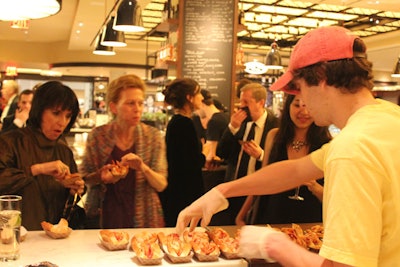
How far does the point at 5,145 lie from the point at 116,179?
62 centimetres

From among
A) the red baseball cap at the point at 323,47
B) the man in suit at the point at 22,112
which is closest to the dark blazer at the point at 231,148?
the man in suit at the point at 22,112

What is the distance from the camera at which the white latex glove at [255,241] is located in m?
1.47

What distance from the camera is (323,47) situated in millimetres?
1351

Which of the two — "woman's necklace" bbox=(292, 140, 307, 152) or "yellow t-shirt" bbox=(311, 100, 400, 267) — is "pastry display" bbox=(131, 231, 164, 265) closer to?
"yellow t-shirt" bbox=(311, 100, 400, 267)

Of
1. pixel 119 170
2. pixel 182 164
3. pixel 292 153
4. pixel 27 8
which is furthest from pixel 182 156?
pixel 27 8

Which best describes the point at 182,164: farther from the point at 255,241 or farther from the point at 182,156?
the point at 255,241

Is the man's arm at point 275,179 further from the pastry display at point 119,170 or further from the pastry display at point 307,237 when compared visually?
the pastry display at point 119,170

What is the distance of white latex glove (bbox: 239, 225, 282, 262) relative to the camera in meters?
1.47

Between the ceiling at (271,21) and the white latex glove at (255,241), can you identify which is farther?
the ceiling at (271,21)

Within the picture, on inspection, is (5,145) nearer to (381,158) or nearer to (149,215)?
(149,215)

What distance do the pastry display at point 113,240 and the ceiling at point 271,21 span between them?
14.4ft

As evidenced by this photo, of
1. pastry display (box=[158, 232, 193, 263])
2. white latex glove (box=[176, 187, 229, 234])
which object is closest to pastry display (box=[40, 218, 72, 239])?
pastry display (box=[158, 232, 193, 263])

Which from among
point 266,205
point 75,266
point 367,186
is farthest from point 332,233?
point 266,205

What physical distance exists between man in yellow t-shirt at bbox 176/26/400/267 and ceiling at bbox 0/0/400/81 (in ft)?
15.5
